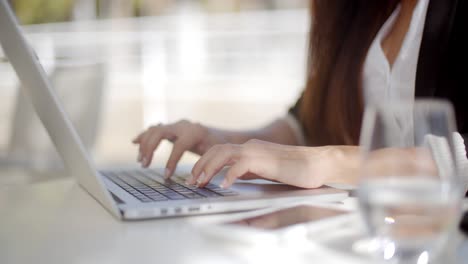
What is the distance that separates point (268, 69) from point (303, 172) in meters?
8.11

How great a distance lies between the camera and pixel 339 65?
1.46 m

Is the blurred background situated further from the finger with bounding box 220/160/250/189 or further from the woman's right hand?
the finger with bounding box 220/160/250/189

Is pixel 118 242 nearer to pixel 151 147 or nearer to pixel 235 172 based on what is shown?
pixel 235 172

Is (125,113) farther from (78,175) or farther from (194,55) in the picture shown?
(78,175)

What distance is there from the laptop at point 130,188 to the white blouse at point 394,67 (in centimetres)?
50

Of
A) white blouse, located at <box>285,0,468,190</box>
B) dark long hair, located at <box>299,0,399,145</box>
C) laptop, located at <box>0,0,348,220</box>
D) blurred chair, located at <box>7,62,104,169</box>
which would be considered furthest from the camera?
blurred chair, located at <box>7,62,104,169</box>

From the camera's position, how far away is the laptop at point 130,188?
2.61 ft

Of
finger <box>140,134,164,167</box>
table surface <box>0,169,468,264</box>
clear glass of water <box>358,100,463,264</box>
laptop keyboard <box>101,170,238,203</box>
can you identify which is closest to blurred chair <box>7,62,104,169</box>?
finger <box>140,134,164,167</box>

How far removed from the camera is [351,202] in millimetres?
858

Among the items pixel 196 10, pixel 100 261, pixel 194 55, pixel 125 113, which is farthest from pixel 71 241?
pixel 196 10

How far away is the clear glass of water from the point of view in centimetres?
44

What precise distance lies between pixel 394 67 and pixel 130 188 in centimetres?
68

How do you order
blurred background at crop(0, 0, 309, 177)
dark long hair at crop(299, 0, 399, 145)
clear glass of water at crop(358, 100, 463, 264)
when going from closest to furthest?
clear glass of water at crop(358, 100, 463, 264), dark long hair at crop(299, 0, 399, 145), blurred background at crop(0, 0, 309, 177)

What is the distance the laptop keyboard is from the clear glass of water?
41cm
